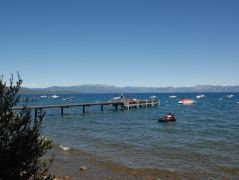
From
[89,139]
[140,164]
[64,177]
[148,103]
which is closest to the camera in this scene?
[64,177]

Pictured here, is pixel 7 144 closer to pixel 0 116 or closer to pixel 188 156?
pixel 0 116

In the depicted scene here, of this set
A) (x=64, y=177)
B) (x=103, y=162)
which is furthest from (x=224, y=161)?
(x=64, y=177)

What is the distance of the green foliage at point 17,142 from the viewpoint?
27.9ft

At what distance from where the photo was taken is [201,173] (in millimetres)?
21734

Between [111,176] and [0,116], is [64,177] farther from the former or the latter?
[0,116]

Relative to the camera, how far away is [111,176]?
20.8 m

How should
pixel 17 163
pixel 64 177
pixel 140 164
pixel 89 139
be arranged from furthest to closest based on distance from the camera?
pixel 89 139 < pixel 140 164 < pixel 64 177 < pixel 17 163

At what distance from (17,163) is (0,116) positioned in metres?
1.31

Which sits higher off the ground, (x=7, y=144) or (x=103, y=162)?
(x=7, y=144)

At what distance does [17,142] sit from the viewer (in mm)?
8680

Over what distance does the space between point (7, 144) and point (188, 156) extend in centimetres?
2068

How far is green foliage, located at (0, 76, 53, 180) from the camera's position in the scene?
27.9 feet

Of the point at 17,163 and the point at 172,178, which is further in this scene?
the point at 172,178

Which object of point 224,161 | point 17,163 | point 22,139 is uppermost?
point 22,139
